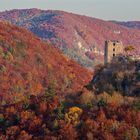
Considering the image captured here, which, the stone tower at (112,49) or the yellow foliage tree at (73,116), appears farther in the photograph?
the stone tower at (112,49)

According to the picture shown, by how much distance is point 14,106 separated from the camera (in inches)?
3568

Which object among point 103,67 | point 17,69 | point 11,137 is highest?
point 103,67

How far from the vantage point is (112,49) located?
306 feet

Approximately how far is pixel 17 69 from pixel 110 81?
373ft

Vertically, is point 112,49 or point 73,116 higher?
point 112,49

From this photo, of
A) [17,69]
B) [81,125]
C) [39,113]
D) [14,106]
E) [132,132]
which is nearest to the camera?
[132,132]

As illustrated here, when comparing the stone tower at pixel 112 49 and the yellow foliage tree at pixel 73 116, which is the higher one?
the stone tower at pixel 112 49

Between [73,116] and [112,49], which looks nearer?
[73,116]

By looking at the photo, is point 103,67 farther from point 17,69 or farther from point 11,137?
point 17,69

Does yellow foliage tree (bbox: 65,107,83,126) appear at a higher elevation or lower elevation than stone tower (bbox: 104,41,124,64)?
lower

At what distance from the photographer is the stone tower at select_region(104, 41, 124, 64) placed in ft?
303

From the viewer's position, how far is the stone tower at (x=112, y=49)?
303 ft

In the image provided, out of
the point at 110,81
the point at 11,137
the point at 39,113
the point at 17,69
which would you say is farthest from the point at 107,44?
the point at 17,69

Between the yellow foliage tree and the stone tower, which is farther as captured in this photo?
the stone tower
